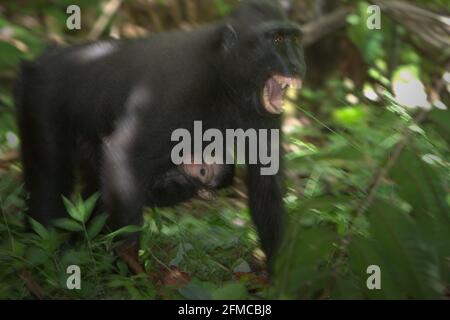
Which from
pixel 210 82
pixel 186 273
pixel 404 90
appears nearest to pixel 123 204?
pixel 186 273

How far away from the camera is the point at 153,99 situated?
311 centimetres

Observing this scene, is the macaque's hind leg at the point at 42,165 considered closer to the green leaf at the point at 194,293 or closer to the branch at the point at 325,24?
the green leaf at the point at 194,293

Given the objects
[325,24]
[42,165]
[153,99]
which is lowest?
[42,165]

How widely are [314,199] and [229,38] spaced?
1652 millimetres

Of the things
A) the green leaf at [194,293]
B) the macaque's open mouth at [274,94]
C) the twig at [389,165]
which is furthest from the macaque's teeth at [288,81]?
the twig at [389,165]

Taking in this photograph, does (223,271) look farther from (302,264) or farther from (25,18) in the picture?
(25,18)

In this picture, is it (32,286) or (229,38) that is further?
(229,38)

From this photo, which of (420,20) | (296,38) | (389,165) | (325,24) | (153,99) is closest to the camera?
(389,165)

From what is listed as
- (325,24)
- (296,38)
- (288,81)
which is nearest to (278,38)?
(296,38)

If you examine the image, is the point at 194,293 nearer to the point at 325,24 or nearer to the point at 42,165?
the point at 42,165

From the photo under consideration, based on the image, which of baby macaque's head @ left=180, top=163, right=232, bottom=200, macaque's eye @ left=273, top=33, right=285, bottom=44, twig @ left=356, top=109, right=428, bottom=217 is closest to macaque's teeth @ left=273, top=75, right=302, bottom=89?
macaque's eye @ left=273, top=33, right=285, bottom=44

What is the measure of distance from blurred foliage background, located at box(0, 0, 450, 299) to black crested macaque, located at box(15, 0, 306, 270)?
6.1 inches

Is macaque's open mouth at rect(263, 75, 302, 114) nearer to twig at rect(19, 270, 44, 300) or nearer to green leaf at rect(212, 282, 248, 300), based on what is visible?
green leaf at rect(212, 282, 248, 300)
